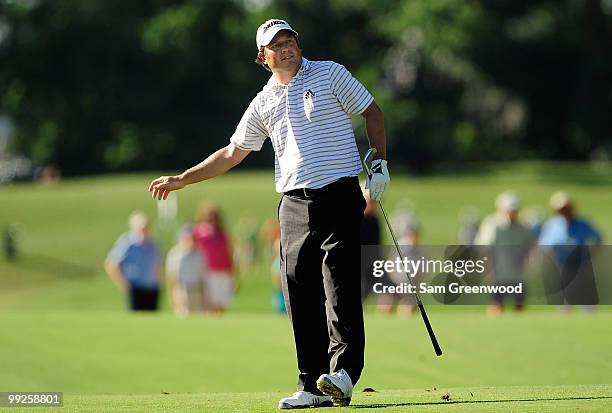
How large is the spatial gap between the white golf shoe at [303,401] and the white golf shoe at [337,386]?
17 cm

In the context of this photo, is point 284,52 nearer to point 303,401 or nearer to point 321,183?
point 321,183

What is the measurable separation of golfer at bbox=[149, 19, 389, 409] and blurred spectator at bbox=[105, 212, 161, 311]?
10.8m

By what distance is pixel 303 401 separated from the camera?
733 centimetres

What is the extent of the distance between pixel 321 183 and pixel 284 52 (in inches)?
29.3

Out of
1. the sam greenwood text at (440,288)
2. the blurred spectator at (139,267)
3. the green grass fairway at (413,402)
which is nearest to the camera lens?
the green grass fairway at (413,402)

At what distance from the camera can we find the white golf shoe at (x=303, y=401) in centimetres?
723

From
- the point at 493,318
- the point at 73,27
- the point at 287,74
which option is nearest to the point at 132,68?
the point at 73,27

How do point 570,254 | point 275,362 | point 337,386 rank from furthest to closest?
1. point 570,254
2. point 275,362
3. point 337,386

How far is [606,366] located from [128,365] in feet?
13.3

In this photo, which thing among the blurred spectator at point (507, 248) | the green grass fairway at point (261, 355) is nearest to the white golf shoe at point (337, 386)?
the green grass fairway at point (261, 355)

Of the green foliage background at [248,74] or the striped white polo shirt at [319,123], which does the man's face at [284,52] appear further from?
the green foliage background at [248,74]

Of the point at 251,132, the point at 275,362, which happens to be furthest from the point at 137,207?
the point at 251,132

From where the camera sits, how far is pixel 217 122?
71938mm

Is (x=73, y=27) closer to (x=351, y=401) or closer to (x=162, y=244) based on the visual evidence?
(x=162, y=244)
